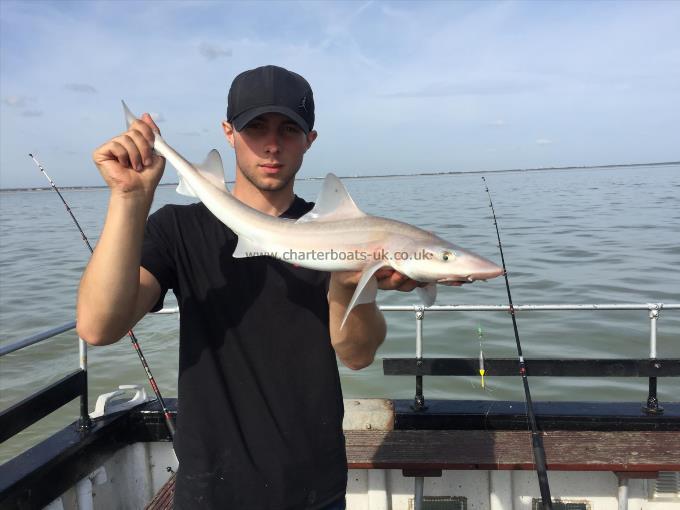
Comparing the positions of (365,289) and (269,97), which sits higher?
(269,97)

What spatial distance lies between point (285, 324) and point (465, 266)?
0.85 m

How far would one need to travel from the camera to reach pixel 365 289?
7.32 feet

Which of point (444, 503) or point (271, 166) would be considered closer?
point (271, 166)

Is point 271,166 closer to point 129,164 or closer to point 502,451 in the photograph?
point 129,164

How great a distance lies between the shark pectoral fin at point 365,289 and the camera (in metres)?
2.15

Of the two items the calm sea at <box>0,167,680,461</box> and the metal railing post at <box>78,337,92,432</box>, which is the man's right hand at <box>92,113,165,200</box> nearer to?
the metal railing post at <box>78,337,92,432</box>

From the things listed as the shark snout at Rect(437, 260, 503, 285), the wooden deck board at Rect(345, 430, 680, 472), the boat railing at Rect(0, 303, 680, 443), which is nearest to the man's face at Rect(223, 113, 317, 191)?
the shark snout at Rect(437, 260, 503, 285)

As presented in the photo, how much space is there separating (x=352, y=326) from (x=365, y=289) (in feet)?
0.84

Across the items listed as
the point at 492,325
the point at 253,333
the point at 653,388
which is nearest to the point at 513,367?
the point at 653,388

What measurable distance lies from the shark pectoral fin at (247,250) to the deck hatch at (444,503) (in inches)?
115

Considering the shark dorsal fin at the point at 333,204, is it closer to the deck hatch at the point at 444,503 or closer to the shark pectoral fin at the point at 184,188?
the shark pectoral fin at the point at 184,188


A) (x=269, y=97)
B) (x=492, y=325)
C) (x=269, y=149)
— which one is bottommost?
(x=492, y=325)

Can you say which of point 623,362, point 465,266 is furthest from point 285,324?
point 623,362

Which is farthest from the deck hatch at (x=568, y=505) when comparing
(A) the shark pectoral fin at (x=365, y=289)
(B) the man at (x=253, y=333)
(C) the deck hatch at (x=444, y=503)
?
(A) the shark pectoral fin at (x=365, y=289)
